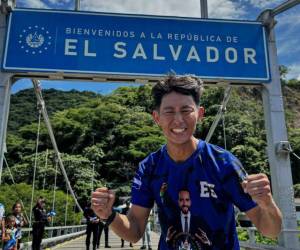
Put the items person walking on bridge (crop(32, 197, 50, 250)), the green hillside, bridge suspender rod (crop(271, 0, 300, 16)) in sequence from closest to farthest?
bridge suspender rod (crop(271, 0, 300, 16)), person walking on bridge (crop(32, 197, 50, 250)), the green hillside

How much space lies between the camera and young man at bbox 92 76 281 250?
1.74 meters

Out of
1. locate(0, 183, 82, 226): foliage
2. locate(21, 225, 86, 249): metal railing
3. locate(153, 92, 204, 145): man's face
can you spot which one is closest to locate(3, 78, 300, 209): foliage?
locate(0, 183, 82, 226): foliage

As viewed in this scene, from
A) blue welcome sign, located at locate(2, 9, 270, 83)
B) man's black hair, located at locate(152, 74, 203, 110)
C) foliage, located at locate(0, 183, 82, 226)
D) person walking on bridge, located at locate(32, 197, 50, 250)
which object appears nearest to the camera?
man's black hair, located at locate(152, 74, 203, 110)

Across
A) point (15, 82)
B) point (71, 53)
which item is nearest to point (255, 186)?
point (71, 53)

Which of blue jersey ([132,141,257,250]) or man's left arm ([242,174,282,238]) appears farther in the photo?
blue jersey ([132,141,257,250])

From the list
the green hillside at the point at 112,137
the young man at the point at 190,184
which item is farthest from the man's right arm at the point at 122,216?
the green hillside at the point at 112,137

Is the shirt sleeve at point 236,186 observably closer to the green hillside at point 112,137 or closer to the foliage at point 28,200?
the foliage at point 28,200

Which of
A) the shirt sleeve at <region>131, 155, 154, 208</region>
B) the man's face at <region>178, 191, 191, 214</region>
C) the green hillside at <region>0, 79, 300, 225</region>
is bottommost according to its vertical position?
the man's face at <region>178, 191, 191, 214</region>

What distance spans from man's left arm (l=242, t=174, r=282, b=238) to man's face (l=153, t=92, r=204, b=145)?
385 mm

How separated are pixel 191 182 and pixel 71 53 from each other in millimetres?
4765

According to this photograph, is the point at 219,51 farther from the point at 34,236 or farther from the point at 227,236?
the point at 34,236

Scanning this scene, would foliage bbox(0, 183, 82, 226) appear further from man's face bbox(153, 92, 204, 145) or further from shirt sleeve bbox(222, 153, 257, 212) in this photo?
shirt sleeve bbox(222, 153, 257, 212)

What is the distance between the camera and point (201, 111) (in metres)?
1.98

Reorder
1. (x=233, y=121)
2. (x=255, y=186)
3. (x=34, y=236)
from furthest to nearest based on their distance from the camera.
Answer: (x=233, y=121)
(x=34, y=236)
(x=255, y=186)
